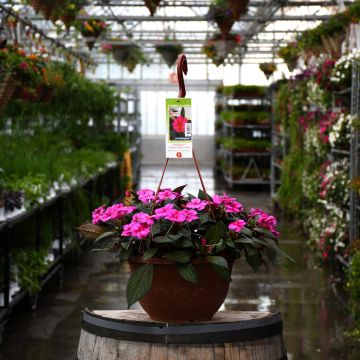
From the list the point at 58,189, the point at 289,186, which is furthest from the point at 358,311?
the point at 289,186

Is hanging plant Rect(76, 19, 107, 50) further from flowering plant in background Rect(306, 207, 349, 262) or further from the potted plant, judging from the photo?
the potted plant

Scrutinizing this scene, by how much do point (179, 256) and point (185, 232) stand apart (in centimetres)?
9

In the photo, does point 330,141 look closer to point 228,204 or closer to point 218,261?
point 228,204

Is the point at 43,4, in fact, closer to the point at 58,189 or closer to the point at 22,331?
the point at 58,189

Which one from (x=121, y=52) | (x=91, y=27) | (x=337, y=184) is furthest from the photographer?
(x=121, y=52)

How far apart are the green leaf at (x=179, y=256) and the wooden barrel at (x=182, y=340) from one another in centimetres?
18

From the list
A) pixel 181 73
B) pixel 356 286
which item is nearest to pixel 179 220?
pixel 181 73

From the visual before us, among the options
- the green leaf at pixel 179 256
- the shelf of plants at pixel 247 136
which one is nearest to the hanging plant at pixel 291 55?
the shelf of plants at pixel 247 136

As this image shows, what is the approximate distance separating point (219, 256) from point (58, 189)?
4477 millimetres

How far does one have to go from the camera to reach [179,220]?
234cm

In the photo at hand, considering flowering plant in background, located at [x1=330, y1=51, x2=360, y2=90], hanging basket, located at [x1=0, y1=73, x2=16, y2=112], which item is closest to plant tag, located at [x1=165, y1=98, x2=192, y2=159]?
hanging basket, located at [x1=0, y1=73, x2=16, y2=112]

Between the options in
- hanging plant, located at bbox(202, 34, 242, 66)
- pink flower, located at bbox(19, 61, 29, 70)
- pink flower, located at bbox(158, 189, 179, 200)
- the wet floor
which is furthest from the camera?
hanging plant, located at bbox(202, 34, 242, 66)

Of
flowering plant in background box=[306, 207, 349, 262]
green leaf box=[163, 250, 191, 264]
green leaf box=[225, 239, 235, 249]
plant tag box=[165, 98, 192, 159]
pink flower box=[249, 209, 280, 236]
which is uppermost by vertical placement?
plant tag box=[165, 98, 192, 159]

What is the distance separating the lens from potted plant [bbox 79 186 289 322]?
233cm
